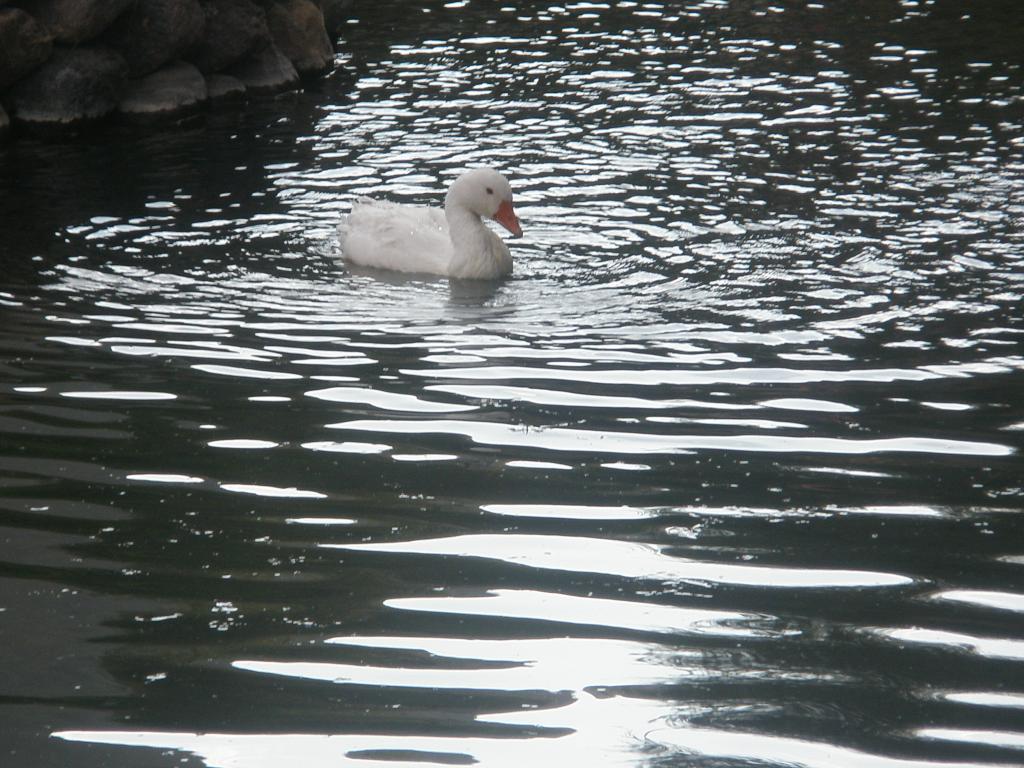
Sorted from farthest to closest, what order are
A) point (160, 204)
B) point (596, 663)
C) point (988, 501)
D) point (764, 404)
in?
point (160, 204) → point (764, 404) → point (988, 501) → point (596, 663)

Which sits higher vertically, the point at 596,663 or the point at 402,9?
the point at 402,9

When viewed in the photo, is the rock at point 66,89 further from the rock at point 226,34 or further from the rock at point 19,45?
the rock at point 226,34

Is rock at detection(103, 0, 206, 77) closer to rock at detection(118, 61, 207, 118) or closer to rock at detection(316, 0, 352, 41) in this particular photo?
rock at detection(118, 61, 207, 118)

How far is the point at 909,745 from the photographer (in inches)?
140

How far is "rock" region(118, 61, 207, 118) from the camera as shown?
1505 cm

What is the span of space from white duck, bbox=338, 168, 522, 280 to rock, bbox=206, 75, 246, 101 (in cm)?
679

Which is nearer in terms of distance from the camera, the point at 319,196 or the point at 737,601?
the point at 737,601

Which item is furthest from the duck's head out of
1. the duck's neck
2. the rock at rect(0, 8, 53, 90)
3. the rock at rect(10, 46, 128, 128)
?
the rock at rect(10, 46, 128, 128)

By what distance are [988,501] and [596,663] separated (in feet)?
6.53

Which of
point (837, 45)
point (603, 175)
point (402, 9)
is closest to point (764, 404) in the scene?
point (603, 175)

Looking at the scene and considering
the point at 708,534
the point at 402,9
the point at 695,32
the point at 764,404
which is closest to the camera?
the point at 708,534

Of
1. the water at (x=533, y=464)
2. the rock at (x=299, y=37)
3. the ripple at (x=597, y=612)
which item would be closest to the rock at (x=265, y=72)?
the rock at (x=299, y=37)

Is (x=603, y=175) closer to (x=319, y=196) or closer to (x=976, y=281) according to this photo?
(x=319, y=196)

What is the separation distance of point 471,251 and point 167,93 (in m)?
7.19
